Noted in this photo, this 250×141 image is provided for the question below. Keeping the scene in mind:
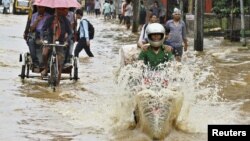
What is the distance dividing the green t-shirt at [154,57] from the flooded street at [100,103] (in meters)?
0.44

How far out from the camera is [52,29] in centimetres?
1470

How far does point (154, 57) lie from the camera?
34.1 ft

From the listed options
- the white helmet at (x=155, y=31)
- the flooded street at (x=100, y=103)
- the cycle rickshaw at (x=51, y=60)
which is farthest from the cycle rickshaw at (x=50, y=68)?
the white helmet at (x=155, y=31)

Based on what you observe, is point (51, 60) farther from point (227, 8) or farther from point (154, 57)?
A: point (227, 8)

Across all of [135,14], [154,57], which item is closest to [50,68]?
[154,57]

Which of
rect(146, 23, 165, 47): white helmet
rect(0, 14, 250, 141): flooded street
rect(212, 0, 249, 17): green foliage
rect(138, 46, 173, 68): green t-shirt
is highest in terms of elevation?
rect(212, 0, 249, 17): green foliage

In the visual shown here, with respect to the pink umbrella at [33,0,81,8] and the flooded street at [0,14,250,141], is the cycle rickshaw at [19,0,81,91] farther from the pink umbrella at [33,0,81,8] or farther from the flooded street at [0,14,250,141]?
the flooded street at [0,14,250,141]

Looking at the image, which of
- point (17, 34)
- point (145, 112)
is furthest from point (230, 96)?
point (17, 34)

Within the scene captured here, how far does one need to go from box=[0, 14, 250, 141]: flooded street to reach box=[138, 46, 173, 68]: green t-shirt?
17.5 inches

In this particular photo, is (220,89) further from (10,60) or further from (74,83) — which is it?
(10,60)

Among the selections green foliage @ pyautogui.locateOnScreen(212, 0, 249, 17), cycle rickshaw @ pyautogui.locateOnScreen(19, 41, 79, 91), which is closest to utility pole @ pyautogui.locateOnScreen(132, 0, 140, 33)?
green foliage @ pyautogui.locateOnScreen(212, 0, 249, 17)

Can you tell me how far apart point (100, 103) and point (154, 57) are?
3.08 m

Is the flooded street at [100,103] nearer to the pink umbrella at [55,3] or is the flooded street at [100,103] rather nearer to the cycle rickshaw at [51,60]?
the cycle rickshaw at [51,60]

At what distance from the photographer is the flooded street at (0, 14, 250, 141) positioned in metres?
10.3
